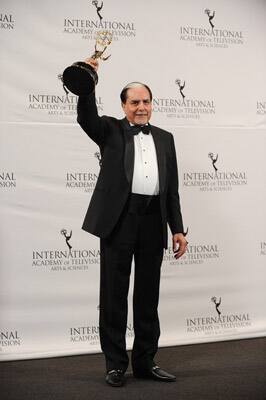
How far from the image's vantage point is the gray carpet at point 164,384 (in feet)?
9.35

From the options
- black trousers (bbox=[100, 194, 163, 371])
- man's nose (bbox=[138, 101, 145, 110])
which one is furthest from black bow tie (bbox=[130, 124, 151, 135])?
black trousers (bbox=[100, 194, 163, 371])

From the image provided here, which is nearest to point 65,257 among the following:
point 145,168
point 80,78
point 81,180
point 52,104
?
point 81,180

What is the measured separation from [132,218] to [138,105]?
22.8 inches

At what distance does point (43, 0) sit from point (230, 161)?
168 cm

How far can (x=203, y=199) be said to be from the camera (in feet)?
13.4

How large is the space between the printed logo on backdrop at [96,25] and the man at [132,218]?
1.00m

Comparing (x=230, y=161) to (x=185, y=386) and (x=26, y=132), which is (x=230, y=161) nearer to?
(x=26, y=132)

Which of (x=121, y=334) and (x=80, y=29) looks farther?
(x=80, y=29)

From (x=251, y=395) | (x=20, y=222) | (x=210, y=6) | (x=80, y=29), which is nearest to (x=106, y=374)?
(x=251, y=395)

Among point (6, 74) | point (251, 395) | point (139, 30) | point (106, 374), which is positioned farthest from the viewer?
point (139, 30)

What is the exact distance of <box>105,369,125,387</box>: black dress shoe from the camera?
9.70ft

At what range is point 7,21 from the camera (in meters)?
3.66

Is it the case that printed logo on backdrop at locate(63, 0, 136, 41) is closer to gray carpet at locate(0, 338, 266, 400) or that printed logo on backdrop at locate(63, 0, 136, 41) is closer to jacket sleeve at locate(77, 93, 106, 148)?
jacket sleeve at locate(77, 93, 106, 148)

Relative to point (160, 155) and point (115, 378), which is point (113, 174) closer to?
point (160, 155)
